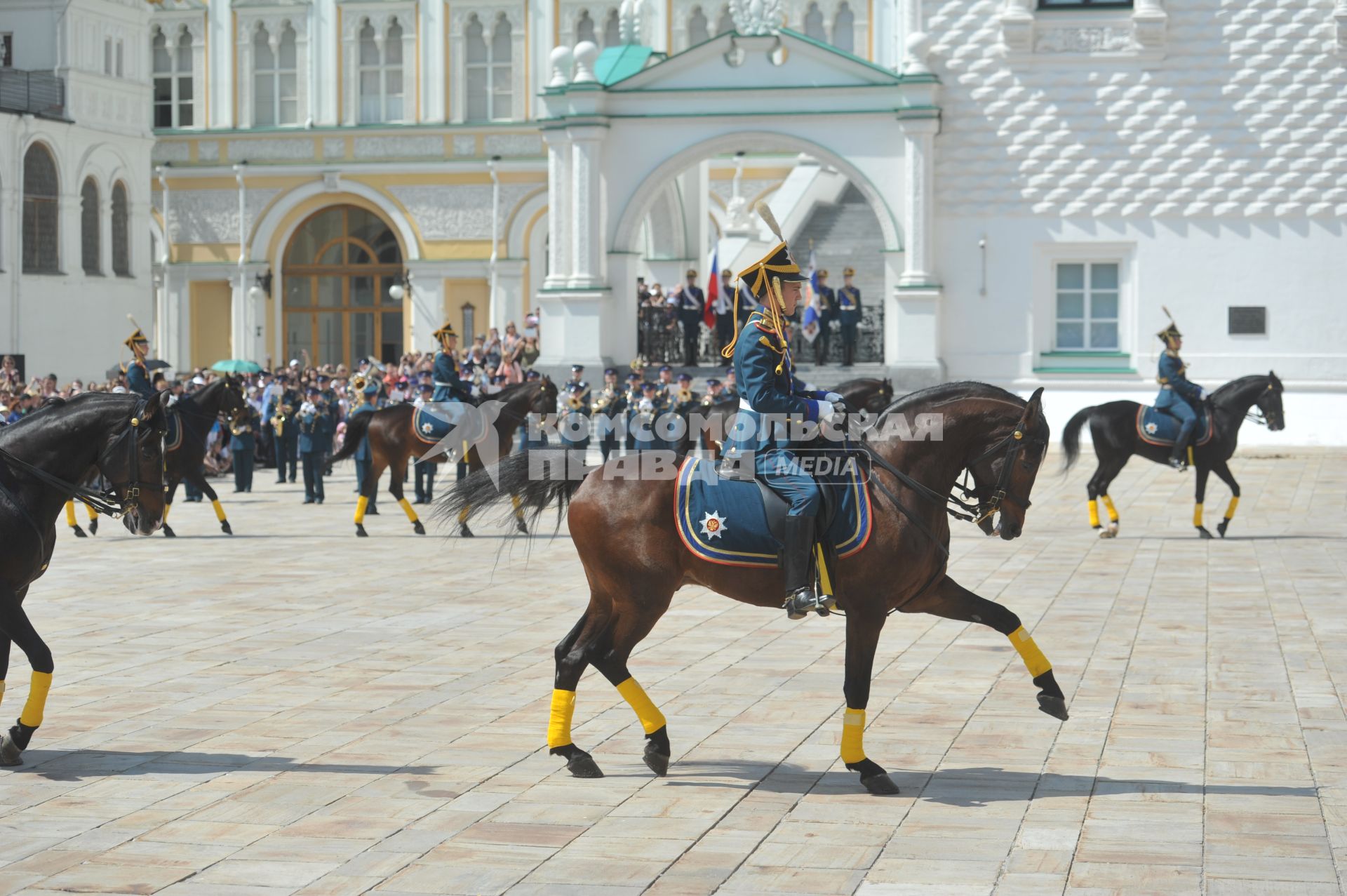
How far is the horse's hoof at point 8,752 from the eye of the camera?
8.20 meters

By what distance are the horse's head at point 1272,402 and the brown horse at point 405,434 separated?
8.00 meters

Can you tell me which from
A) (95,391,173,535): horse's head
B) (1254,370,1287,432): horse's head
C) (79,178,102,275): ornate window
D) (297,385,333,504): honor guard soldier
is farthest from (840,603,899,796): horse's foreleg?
(79,178,102,275): ornate window

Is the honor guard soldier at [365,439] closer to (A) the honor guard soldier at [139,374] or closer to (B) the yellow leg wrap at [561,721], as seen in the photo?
(A) the honor guard soldier at [139,374]

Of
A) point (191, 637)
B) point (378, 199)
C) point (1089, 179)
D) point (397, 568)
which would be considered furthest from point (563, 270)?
point (191, 637)

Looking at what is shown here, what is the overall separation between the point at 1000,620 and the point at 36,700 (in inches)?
184

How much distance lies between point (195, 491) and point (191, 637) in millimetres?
13211

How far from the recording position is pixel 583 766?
316 inches

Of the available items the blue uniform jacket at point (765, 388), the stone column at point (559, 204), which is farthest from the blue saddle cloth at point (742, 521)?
the stone column at point (559, 204)

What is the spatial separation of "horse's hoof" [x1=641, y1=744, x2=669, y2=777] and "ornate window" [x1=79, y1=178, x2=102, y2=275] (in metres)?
35.9

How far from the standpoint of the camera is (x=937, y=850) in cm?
677

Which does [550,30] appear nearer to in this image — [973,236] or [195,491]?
[973,236]

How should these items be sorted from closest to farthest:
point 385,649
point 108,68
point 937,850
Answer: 1. point 937,850
2. point 385,649
3. point 108,68

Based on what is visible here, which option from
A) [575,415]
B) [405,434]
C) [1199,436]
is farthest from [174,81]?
[1199,436]

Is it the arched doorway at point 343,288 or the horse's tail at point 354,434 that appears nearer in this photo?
the horse's tail at point 354,434
